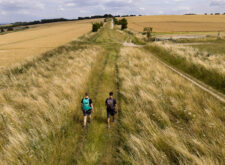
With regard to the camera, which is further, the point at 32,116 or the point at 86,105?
the point at 32,116

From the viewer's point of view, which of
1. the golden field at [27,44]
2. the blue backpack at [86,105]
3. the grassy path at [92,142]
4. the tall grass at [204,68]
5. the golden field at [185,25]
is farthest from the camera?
the golden field at [185,25]

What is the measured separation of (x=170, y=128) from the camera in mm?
5102

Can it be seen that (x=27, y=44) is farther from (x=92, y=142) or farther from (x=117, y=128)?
(x=92, y=142)

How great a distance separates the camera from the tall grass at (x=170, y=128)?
416cm

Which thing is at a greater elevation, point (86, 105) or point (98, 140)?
point (86, 105)

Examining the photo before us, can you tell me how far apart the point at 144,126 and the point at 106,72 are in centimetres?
825

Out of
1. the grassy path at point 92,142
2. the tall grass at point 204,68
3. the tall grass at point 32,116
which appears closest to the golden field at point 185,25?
the tall grass at point 204,68

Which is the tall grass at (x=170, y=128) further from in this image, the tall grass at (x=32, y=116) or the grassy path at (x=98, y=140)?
the tall grass at (x=32, y=116)

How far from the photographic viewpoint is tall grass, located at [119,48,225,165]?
13.6ft

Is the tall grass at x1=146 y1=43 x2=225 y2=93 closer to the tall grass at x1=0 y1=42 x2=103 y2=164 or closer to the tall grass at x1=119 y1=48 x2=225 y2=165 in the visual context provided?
the tall grass at x1=119 y1=48 x2=225 y2=165

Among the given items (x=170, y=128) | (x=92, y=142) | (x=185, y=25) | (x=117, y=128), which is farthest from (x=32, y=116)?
(x=185, y=25)

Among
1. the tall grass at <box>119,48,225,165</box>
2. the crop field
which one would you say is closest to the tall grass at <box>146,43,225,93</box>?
the crop field

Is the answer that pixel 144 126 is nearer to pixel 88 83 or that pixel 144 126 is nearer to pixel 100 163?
pixel 100 163

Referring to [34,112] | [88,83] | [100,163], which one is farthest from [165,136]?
[88,83]
